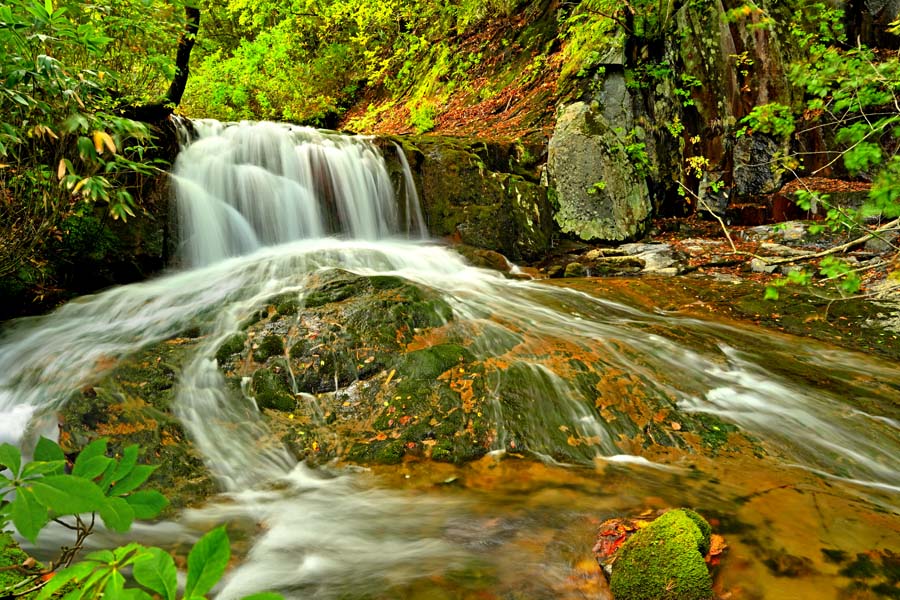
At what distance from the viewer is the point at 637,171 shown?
33.9ft

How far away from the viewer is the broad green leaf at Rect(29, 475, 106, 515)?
719 mm

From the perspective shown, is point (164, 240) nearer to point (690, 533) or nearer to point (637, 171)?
point (690, 533)

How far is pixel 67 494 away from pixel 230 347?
408cm

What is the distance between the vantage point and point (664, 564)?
228 cm

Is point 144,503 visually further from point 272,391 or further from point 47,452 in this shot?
point 272,391

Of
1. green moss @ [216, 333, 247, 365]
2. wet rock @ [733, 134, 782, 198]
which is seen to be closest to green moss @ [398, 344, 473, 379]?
green moss @ [216, 333, 247, 365]

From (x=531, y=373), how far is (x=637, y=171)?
25.0 feet

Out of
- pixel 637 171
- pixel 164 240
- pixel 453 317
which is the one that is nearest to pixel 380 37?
pixel 637 171

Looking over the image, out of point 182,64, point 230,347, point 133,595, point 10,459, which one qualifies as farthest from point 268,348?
point 182,64

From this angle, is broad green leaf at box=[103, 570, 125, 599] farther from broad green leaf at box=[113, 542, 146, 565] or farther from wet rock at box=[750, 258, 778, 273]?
wet rock at box=[750, 258, 778, 273]

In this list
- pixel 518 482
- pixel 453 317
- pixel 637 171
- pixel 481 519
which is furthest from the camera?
pixel 637 171

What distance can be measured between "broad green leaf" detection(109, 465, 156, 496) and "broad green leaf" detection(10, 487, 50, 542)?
0.11m

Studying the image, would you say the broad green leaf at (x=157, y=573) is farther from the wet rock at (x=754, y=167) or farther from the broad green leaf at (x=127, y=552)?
the wet rock at (x=754, y=167)

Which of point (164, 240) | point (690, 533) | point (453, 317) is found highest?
point (164, 240)
